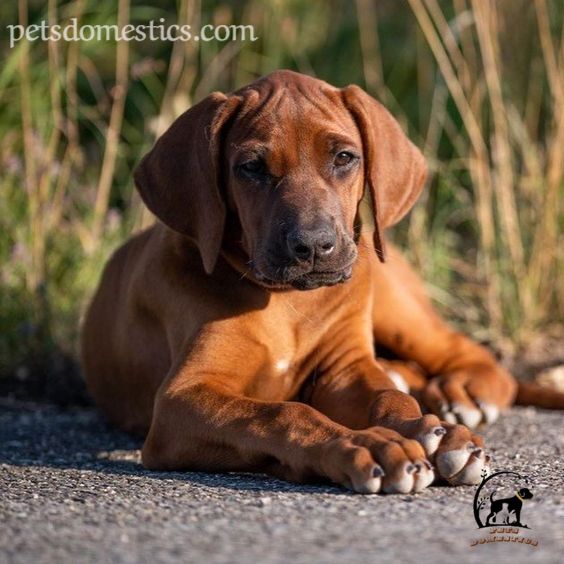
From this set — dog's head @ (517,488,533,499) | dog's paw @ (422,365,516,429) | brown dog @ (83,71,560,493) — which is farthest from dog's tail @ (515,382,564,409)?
dog's head @ (517,488,533,499)

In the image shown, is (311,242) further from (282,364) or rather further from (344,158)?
(282,364)

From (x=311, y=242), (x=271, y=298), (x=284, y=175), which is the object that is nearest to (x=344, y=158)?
(x=284, y=175)

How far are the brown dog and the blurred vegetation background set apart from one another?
1.07 metres

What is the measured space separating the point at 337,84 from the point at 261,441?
216 inches

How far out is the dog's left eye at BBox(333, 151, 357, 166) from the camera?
4.86 meters

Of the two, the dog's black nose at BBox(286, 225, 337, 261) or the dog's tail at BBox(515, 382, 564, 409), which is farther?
the dog's tail at BBox(515, 382, 564, 409)

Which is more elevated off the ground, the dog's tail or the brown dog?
the brown dog

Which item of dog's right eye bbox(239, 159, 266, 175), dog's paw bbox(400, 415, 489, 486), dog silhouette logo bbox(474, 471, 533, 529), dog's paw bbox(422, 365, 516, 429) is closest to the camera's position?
dog silhouette logo bbox(474, 471, 533, 529)

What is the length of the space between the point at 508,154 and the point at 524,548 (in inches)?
173

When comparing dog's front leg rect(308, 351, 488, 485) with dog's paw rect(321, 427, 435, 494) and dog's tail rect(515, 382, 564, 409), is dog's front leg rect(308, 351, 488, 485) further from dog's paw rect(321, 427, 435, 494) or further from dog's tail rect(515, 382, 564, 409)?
dog's tail rect(515, 382, 564, 409)

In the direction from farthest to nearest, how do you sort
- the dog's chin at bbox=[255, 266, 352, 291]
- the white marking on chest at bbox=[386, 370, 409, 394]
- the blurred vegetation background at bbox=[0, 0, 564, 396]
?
the blurred vegetation background at bbox=[0, 0, 564, 396] < the white marking on chest at bbox=[386, 370, 409, 394] < the dog's chin at bbox=[255, 266, 352, 291]

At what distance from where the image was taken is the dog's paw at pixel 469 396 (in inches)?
226

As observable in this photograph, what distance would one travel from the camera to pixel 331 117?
495 centimetres

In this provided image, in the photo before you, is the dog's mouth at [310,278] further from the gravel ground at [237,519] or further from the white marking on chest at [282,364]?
the gravel ground at [237,519]
